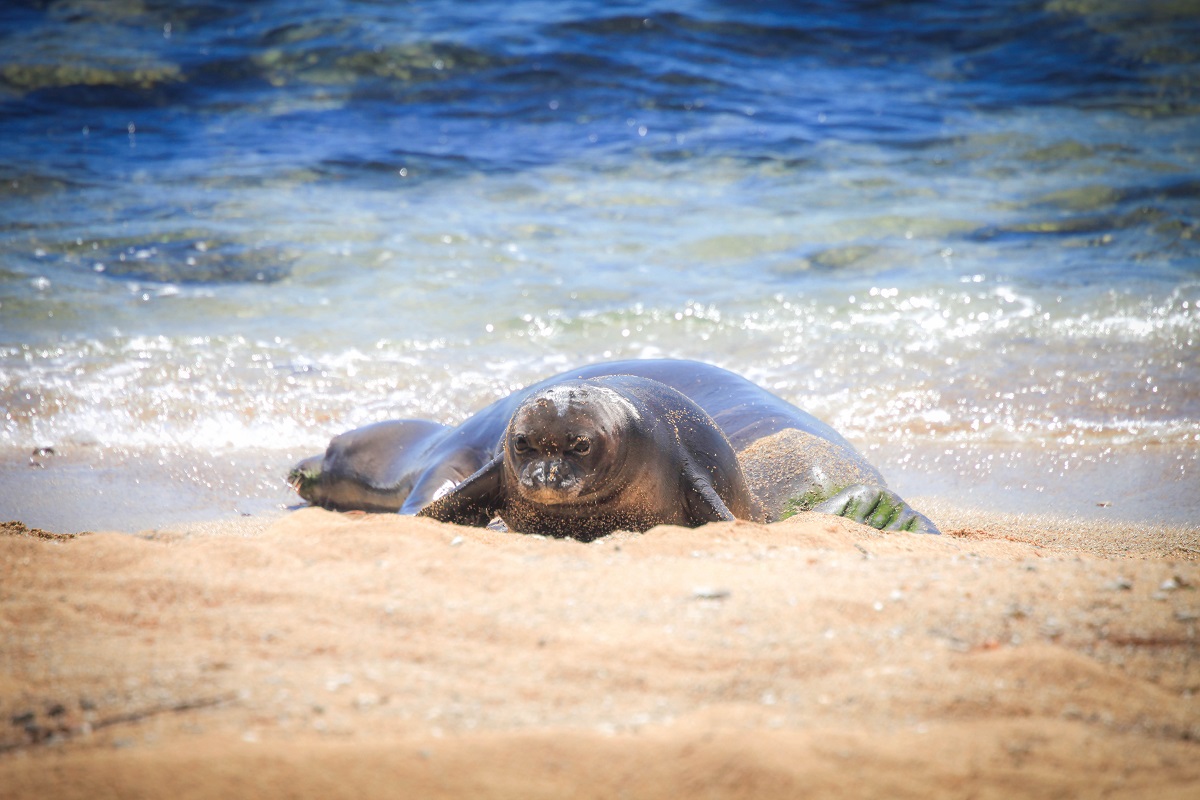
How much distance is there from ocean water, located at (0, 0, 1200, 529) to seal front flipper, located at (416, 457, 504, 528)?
1.73m

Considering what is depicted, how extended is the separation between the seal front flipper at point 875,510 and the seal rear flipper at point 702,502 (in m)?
0.64

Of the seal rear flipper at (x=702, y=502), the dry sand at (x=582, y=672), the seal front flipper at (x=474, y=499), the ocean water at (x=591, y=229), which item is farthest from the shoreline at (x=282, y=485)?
the dry sand at (x=582, y=672)

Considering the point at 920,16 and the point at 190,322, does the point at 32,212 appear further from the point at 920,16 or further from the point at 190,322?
the point at 920,16

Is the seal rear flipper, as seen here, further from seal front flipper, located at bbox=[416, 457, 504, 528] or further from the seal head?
seal front flipper, located at bbox=[416, 457, 504, 528]

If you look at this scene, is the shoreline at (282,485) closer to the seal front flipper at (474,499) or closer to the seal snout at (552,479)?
the seal front flipper at (474,499)

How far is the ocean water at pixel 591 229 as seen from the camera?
6.50 meters

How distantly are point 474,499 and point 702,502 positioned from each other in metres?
0.90

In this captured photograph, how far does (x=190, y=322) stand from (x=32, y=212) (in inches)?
151

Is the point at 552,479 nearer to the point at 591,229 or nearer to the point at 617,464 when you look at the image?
the point at 617,464

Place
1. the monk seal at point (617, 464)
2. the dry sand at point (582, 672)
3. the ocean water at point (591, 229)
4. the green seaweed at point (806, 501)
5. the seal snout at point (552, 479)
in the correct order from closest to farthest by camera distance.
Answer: the dry sand at point (582, 672)
the seal snout at point (552, 479)
the monk seal at point (617, 464)
the green seaweed at point (806, 501)
the ocean water at point (591, 229)

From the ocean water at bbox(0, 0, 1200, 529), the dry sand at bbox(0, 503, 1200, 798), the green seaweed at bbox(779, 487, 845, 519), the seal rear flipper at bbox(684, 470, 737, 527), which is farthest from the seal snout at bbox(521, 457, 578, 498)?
the ocean water at bbox(0, 0, 1200, 529)

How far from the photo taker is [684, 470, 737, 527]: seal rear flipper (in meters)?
3.83

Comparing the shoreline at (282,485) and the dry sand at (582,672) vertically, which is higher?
the dry sand at (582,672)

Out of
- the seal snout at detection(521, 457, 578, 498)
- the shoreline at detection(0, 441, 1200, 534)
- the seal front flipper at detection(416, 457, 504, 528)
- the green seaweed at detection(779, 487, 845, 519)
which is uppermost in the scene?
the seal snout at detection(521, 457, 578, 498)
